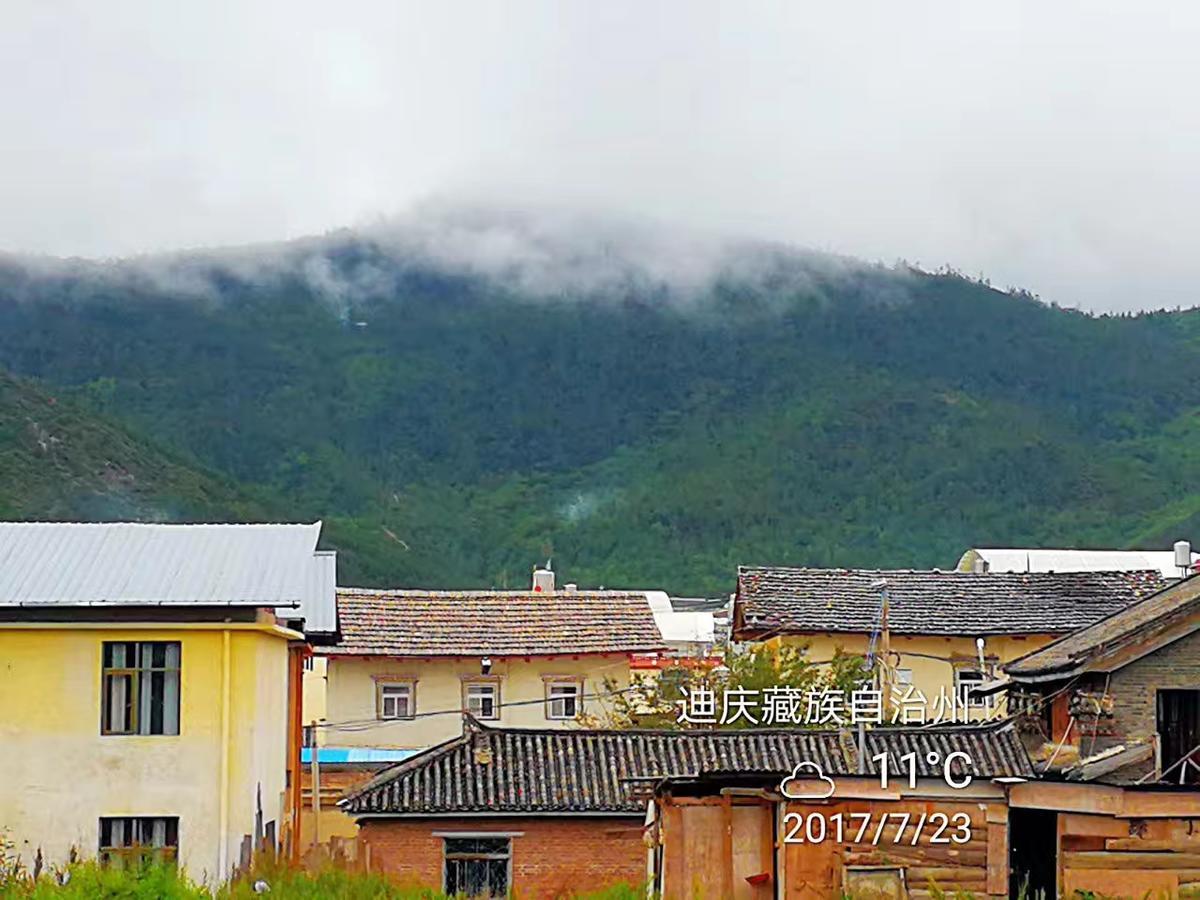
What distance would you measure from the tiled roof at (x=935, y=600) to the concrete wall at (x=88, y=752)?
17843 millimetres

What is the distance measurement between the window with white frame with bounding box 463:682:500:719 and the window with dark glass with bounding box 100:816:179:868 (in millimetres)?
19056

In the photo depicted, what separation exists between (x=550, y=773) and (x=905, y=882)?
7.82 m

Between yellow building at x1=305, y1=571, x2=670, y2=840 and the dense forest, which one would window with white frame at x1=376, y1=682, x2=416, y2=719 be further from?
the dense forest

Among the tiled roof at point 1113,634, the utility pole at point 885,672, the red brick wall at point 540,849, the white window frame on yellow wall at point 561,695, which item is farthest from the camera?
the white window frame on yellow wall at point 561,695

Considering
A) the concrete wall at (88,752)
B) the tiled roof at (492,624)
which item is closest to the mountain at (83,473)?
the tiled roof at (492,624)

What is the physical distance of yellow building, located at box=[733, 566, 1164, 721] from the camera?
129 ft

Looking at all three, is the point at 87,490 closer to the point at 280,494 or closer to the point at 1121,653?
the point at 280,494

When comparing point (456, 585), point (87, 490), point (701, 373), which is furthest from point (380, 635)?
point (701, 373)

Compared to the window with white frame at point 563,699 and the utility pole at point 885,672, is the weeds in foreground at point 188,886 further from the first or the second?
the window with white frame at point 563,699

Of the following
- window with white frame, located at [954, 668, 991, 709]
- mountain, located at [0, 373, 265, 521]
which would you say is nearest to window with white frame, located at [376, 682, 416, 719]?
window with white frame, located at [954, 668, 991, 709]

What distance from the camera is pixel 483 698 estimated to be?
4291 centimetres

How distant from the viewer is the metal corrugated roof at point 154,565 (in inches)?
936

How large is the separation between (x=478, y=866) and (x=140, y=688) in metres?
7.82

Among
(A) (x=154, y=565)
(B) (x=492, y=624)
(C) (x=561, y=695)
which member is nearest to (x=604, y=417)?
(B) (x=492, y=624)
